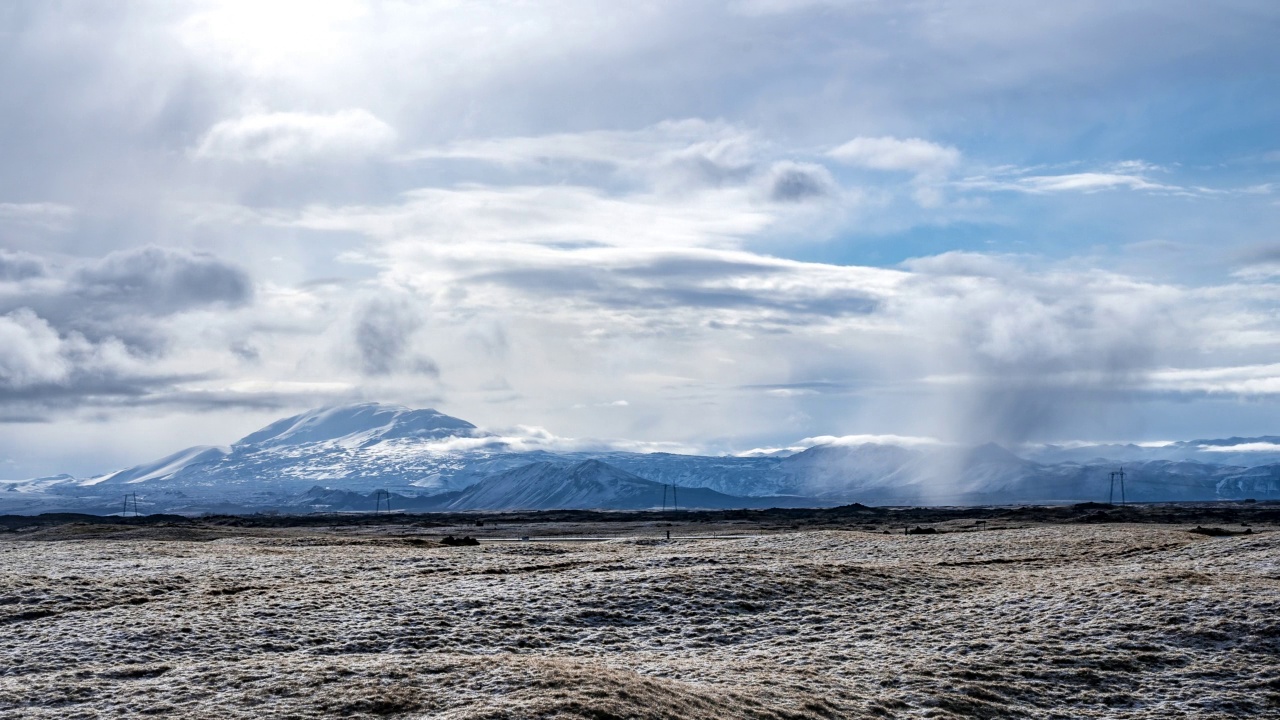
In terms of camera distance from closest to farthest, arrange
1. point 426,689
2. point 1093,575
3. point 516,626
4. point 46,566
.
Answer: point 426,689
point 516,626
point 1093,575
point 46,566

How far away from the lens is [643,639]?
3688cm

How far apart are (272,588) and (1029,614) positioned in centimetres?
2852

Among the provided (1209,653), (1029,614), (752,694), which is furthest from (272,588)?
(1209,653)

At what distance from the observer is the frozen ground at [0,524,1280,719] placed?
27.1 meters

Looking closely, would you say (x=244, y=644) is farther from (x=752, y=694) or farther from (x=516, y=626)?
(x=752, y=694)

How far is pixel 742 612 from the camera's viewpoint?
132ft

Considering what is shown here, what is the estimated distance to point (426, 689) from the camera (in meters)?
27.2

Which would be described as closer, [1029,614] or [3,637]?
[3,637]

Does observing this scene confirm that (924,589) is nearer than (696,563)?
Yes

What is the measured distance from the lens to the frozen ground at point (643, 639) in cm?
2709

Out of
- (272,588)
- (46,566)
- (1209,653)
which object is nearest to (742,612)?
→ (1209,653)

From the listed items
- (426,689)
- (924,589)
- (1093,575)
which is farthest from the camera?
(1093,575)

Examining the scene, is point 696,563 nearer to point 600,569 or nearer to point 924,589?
point 600,569

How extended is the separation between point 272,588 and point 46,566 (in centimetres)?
1660
